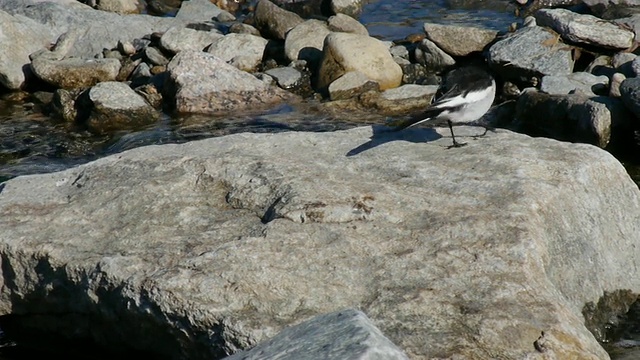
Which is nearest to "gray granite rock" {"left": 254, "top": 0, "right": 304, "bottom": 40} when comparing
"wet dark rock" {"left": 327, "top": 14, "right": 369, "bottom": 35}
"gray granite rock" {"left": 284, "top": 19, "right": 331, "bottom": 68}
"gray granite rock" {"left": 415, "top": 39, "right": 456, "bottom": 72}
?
"gray granite rock" {"left": 284, "top": 19, "right": 331, "bottom": 68}

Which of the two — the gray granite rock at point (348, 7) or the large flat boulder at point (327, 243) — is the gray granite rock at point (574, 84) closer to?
the large flat boulder at point (327, 243)

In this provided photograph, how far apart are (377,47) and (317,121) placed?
1948 mm

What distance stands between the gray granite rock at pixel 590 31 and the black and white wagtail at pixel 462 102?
659 centimetres

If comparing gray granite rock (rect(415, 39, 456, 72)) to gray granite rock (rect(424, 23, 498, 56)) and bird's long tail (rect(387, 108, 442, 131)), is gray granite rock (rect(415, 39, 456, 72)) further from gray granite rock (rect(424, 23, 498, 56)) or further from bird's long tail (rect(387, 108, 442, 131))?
bird's long tail (rect(387, 108, 442, 131))

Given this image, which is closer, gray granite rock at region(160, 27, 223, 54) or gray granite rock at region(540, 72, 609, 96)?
gray granite rock at region(540, 72, 609, 96)

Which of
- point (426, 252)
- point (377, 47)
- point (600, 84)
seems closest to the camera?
point (426, 252)

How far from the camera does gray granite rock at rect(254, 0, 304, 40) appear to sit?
14688mm

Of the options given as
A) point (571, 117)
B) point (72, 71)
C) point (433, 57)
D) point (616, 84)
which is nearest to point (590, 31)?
point (616, 84)

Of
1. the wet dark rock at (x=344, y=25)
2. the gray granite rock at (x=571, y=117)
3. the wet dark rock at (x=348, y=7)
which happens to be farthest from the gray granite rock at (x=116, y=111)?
the wet dark rock at (x=348, y=7)

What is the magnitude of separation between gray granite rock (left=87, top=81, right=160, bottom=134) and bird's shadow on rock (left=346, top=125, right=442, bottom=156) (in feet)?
19.5

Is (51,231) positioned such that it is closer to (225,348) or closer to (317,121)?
(225,348)

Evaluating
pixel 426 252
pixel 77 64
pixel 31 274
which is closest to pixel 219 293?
pixel 426 252

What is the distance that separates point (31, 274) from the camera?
17.5 feet

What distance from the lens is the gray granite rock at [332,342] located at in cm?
307
